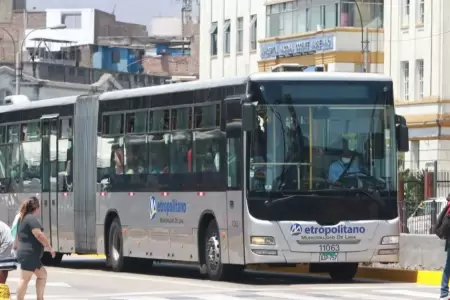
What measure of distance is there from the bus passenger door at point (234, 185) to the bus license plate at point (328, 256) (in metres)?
1.17

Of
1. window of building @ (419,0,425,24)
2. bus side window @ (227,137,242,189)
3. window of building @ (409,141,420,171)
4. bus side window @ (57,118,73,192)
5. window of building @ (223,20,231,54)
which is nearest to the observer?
bus side window @ (227,137,242,189)

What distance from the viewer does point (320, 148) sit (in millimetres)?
23328

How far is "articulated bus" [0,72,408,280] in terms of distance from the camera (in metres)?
23.3

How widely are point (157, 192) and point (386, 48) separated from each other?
39.0m

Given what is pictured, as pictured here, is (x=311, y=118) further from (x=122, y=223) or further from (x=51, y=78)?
(x=51, y=78)

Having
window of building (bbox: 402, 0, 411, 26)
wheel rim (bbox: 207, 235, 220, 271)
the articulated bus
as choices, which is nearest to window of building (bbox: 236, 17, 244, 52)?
window of building (bbox: 402, 0, 411, 26)

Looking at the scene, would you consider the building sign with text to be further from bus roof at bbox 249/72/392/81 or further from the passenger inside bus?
bus roof at bbox 249/72/392/81

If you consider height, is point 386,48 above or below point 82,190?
above

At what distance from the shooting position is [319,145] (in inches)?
918

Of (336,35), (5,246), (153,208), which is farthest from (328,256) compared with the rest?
(336,35)

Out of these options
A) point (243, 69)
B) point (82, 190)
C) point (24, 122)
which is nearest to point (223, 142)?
point (82, 190)

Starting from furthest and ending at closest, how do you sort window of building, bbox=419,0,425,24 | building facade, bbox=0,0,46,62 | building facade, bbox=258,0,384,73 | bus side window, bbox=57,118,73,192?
building facade, bbox=0,0,46,62 → building facade, bbox=258,0,384,73 → window of building, bbox=419,0,425,24 → bus side window, bbox=57,118,73,192

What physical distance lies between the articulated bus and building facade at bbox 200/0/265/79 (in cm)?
4707

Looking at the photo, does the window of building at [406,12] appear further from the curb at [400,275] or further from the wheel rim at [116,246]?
the curb at [400,275]
